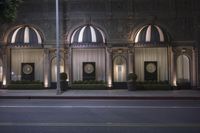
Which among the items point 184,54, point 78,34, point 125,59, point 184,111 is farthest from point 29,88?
point 184,111

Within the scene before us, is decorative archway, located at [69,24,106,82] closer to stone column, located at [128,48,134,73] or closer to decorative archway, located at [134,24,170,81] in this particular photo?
stone column, located at [128,48,134,73]

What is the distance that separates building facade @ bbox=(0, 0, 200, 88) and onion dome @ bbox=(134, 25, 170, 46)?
0.09 meters

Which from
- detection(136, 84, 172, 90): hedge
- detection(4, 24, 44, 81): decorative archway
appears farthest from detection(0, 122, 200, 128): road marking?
detection(4, 24, 44, 81): decorative archway

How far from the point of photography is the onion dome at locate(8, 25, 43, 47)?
28547mm

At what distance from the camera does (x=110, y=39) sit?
28.5m

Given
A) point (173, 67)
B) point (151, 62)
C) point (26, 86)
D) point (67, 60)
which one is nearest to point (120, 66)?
A: point (151, 62)

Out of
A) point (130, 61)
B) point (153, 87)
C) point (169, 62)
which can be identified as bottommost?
point (153, 87)

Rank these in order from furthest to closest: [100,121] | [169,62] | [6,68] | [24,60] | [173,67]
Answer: [24,60], [6,68], [169,62], [173,67], [100,121]

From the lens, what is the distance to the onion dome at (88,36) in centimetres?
2798

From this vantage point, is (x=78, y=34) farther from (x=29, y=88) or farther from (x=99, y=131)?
(x=99, y=131)

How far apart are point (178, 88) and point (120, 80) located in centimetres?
459

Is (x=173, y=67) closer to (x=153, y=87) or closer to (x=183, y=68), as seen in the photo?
(x=183, y=68)

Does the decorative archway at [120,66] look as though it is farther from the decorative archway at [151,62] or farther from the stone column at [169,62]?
the stone column at [169,62]

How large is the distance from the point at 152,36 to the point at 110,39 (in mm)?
3297
